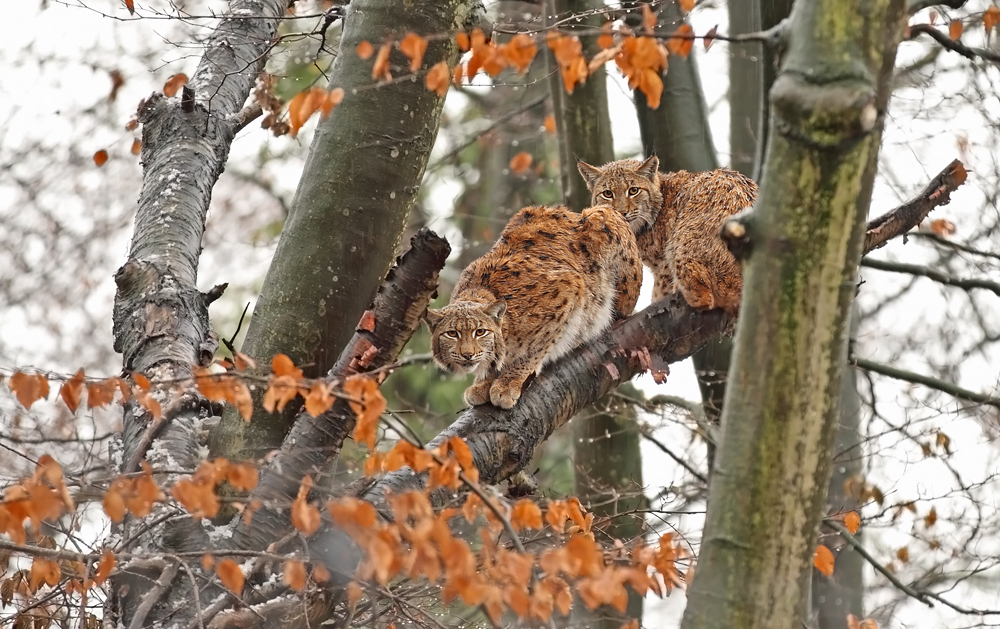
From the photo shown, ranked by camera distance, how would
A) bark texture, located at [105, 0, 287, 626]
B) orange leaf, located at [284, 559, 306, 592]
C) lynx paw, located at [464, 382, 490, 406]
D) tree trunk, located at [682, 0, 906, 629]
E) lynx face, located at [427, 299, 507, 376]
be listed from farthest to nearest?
lynx face, located at [427, 299, 507, 376] < lynx paw, located at [464, 382, 490, 406] < bark texture, located at [105, 0, 287, 626] < orange leaf, located at [284, 559, 306, 592] < tree trunk, located at [682, 0, 906, 629]

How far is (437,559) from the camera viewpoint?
242 centimetres

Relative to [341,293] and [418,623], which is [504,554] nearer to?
[418,623]

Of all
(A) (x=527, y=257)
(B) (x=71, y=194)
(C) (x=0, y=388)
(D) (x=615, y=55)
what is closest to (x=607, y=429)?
(A) (x=527, y=257)

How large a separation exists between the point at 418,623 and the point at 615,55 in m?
1.91

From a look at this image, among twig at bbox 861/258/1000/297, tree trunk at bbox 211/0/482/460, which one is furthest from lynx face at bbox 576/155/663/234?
tree trunk at bbox 211/0/482/460

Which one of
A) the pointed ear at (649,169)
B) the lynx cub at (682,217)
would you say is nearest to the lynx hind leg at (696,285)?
the lynx cub at (682,217)

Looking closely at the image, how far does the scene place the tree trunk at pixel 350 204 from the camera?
4.02 metres

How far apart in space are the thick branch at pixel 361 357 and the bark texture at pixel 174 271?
28cm

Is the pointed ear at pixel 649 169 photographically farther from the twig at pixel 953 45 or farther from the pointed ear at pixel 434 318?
the twig at pixel 953 45

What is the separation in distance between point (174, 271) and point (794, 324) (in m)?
2.88

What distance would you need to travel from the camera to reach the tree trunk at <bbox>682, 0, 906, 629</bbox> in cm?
242

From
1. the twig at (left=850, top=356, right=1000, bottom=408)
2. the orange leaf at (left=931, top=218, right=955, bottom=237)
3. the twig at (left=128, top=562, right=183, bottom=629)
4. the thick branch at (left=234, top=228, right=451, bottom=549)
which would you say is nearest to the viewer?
the twig at (left=128, top=562, right=183, bottom=629)

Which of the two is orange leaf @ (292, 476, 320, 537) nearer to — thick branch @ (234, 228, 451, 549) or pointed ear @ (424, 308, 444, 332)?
thick branch @ (234, 228, 451, 549)

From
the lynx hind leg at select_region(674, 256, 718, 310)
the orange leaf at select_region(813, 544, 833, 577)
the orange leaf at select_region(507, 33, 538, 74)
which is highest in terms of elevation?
the lynx hind leg at select_region(674, 256, 718, 310)
